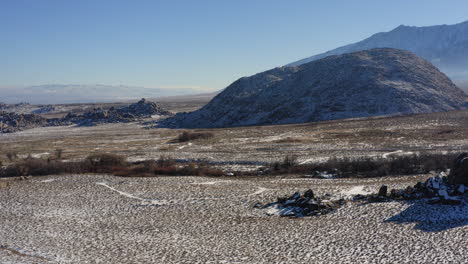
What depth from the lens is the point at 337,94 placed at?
79.9 metres

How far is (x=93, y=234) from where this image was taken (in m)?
20.3

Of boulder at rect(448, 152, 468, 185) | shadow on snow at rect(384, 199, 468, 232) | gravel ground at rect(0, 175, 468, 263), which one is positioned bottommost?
gravel ground at rect(0, 175, 468, 263)

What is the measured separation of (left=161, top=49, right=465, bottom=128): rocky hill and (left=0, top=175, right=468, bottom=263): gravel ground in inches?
1932

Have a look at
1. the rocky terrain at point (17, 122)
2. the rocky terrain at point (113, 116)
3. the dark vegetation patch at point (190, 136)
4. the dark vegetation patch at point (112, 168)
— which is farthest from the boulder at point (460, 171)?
the rocky terrain at point (17, 122)

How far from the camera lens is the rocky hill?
7500 cm

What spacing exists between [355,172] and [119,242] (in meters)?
20.2

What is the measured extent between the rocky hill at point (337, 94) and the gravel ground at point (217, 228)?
4908 cm

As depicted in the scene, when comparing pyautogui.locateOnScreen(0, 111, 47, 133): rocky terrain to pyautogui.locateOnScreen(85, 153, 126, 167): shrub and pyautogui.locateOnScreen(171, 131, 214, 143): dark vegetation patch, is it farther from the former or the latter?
pyautogui.locateOnScreen(85, 153, 126, 167): shrub

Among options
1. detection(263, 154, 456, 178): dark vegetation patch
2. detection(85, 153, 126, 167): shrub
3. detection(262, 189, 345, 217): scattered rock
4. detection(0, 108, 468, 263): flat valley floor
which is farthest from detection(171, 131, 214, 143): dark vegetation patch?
detection(262, 189, 345, 217): scattered rock

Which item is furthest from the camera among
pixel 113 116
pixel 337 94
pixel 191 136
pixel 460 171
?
pixel 113 116

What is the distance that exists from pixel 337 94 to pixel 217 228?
64.8 m

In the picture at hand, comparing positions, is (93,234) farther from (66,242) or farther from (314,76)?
(314,76)

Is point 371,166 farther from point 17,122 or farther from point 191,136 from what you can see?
point 17,122

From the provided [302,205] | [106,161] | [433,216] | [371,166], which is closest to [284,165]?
[371,166]
